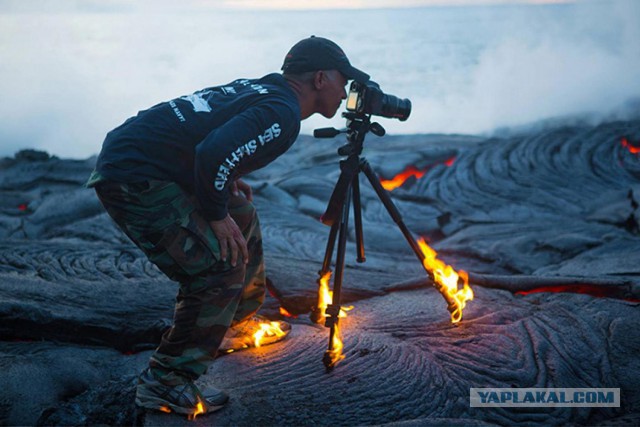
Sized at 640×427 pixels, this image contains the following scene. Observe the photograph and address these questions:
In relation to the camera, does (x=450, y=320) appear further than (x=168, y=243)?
Yes

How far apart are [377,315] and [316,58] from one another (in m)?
1.74

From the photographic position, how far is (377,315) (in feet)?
13.0

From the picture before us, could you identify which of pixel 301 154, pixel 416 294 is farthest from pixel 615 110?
pixel 416 294

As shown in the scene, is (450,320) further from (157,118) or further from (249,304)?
(157,118)

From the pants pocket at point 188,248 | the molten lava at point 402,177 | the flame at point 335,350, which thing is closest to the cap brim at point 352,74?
the pants pocket at point 188,248

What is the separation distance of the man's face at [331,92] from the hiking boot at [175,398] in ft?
4.77

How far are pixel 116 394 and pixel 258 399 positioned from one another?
69 cm

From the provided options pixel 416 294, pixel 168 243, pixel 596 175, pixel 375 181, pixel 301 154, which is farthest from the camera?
pixel 301 154

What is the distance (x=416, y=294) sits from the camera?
14.1 feet

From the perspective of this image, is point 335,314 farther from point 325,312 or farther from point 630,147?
point 630,147

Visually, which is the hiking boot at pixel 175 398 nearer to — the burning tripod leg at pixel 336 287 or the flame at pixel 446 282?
the burning tripod leg at pixel 336 287

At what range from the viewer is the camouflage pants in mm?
2703

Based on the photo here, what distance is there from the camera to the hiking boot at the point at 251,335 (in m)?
3.50

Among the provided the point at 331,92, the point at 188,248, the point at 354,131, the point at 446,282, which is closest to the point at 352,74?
the point at 331,92
